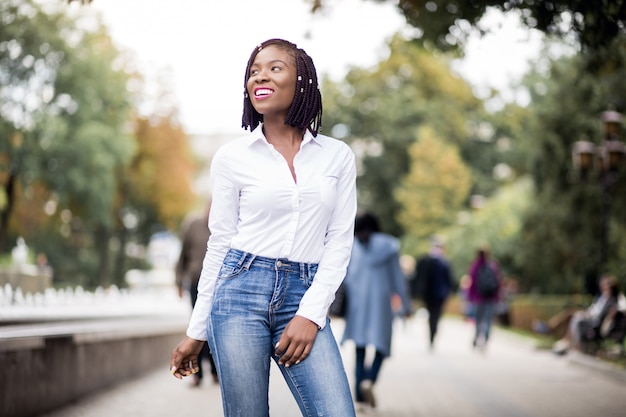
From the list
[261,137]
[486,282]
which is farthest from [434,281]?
[261,137]

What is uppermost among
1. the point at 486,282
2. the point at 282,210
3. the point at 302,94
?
the point at 302,94

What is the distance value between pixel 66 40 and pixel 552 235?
2229 cm

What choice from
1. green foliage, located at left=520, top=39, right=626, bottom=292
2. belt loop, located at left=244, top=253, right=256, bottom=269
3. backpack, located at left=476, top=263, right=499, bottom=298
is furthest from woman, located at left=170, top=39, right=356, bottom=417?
green foliage, located at left=520, top=39, right=626, bottom=292

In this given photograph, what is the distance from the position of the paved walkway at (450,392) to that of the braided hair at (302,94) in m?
5.59

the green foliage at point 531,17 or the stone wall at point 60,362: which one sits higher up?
the green foliage at point 531,17

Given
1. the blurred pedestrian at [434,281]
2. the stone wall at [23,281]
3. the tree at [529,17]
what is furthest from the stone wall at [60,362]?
the blurred pedestrian at [434,281]

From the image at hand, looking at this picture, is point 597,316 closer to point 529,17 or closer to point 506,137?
point 529,17

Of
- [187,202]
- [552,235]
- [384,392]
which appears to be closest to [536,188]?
[552,235]

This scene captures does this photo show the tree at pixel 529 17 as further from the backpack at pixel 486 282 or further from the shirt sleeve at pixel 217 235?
the backpack at pixel 486 282

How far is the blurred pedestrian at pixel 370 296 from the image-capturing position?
9383mm

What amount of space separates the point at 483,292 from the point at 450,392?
8.13 metres

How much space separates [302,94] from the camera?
3547 millimetres

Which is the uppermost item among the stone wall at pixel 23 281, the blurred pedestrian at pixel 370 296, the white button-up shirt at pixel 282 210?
the white button-up shirt at pixel 282 210

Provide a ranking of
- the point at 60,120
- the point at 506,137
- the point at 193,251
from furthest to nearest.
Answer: the point at 506,137 → the point at 60,120 → the point at 193,251
